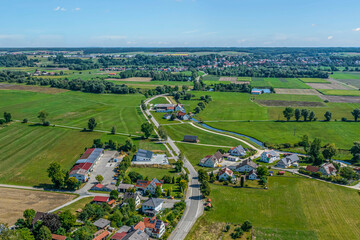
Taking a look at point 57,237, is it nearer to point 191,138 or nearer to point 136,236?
point 136,236

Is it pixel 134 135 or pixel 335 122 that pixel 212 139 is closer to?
pixel 134 135

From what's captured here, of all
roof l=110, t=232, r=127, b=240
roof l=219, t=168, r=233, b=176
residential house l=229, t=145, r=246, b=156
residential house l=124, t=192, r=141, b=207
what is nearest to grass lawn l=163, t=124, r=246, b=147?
residential house l=229, t=145, r=246, b=156

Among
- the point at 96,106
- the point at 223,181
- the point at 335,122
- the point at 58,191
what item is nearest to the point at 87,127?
the point at 96,106

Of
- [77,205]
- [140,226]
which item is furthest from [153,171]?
[140,226]

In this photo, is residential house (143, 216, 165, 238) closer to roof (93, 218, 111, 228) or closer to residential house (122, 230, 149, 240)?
residential house (122, 230, 149, 240)

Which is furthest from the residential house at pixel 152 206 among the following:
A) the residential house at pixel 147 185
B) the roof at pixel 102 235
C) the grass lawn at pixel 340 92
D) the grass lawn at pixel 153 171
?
the grass lawn at pixel 340 92
